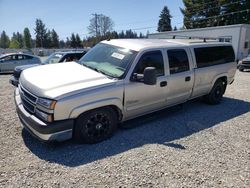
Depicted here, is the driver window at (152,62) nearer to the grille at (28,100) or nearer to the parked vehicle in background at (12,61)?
the grille at (28,100)

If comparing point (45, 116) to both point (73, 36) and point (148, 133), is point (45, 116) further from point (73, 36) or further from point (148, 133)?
point (73, 36)

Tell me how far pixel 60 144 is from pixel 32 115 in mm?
736

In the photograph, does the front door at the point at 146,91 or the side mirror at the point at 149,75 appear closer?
the side mirror at the point at 149,75

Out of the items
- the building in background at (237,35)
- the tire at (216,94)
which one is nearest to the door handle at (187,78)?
the tire at (216,94)

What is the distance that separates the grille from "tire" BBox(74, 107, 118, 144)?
0.79 m

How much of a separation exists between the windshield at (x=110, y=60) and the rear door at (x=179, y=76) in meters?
1.10

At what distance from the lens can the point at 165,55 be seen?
5.20 metres

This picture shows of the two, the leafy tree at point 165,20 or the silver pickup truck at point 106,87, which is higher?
the leafy tree at point 165,20

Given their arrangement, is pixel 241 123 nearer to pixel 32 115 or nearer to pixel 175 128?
pixel 175 128

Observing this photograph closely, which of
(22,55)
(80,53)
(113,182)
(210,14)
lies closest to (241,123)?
(113,182)

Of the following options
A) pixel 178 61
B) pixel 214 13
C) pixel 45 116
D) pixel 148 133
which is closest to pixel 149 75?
pixel 148 133

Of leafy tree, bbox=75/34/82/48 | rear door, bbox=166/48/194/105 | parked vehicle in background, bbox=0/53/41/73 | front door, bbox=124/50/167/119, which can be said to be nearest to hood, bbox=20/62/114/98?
front door, bbox=124/50/167/119

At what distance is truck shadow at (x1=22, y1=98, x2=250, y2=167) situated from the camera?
12.8 ft

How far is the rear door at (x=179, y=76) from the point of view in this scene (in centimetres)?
531
